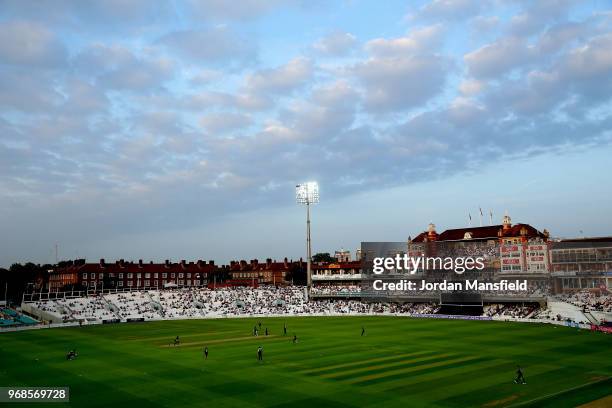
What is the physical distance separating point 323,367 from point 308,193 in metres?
71.8

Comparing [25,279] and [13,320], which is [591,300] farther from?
[25,279]

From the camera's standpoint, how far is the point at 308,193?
107875mm

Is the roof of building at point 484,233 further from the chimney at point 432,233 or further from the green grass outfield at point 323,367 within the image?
the green grass outfield at point 323,367

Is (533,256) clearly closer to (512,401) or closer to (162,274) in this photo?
(512,401)

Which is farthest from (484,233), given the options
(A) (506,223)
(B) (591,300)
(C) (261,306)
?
(C) (261,306)

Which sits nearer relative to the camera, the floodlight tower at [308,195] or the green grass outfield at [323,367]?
the green grass outfield at [323,367]

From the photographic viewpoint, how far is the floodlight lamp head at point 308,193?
352 feet

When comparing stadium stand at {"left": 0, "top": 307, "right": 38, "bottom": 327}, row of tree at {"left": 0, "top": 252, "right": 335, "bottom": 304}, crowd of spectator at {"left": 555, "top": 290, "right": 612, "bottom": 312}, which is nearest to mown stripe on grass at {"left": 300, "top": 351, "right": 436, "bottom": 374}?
crowd of spectator at {"left": 555, "top": 290, "right": 612, "bottom": 312}

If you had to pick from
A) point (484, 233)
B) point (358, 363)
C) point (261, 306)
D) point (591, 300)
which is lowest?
point (261, 306)

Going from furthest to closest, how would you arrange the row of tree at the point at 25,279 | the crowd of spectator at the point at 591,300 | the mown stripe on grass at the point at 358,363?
the row of tree at the point at 25,279, the crowd of spectator at the point at 591,300, the mown stripe on grass at the point at 358,363

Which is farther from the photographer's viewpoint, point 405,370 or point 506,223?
point 506,223

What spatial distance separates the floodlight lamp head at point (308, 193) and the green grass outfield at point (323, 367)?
47.3m

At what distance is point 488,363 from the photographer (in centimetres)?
3850

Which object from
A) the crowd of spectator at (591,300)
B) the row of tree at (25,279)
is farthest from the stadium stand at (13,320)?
the crowd of spectator at (591,300)
